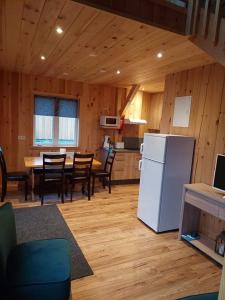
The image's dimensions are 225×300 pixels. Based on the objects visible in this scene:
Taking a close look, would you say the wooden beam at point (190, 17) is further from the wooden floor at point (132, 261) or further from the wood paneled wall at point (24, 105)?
the wood paneled wall at point (24, 105)

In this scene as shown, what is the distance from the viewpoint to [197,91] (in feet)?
11.0

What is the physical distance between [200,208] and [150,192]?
82 cm

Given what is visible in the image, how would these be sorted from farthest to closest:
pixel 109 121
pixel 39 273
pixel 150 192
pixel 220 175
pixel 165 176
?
1. pixel 109 121
2. pixel 150 192
3. pixel 165 176
4. pixel 220 175
5. pixel 39 273

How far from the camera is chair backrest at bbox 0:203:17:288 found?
1468 mm

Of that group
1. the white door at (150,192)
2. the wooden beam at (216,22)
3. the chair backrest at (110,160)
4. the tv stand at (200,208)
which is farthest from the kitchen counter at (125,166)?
the wooden beam at (216,22)

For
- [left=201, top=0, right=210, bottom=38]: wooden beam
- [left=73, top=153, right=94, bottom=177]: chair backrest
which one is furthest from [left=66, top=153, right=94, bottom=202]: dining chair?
[left=201, top=0, right=210, bottom=38]: wooden beam

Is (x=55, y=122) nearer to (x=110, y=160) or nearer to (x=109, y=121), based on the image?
(x=109, y=121)

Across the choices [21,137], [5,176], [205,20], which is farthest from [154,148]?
[21,137]

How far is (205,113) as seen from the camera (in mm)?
3211

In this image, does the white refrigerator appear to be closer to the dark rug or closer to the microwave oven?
the dark rug

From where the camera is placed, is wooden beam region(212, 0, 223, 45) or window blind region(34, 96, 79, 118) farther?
window blind region(34, 96, 79, 118)

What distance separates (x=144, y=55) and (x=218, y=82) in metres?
1.09

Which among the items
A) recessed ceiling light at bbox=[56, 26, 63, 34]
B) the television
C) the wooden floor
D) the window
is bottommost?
the wooden floor

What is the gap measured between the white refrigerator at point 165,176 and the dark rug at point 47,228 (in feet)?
4.06
